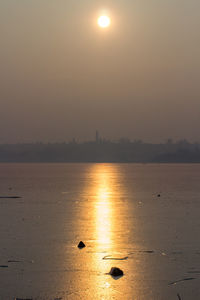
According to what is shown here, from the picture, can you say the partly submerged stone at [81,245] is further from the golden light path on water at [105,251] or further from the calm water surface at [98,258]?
the golden light path on water at [105,251]

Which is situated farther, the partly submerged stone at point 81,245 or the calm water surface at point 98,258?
the partly submerged stone at point 81,245

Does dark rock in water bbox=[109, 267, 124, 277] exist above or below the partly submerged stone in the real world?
below

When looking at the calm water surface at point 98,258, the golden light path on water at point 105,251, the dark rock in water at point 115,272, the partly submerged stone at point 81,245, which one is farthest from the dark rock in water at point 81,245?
the dark rock in water at point 115,272

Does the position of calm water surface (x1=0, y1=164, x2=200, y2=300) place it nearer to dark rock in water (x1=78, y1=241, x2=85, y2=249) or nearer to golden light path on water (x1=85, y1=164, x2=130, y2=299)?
golden light path on water (x1=85, y1=164, x2=130, y2=299)

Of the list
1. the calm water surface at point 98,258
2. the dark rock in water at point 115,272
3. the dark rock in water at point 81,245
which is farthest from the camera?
the dark rock in water at point 81,245

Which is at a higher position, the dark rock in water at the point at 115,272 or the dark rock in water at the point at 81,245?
the dark rock in water at the point at 81,245

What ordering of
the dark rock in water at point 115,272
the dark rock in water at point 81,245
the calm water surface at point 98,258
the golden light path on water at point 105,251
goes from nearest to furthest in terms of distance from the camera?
the golden light path on water at point 105,251 < the calm water surface at point 98,258 < the dark rock in water at point 115,272 < the dark rock in water at point 81,245

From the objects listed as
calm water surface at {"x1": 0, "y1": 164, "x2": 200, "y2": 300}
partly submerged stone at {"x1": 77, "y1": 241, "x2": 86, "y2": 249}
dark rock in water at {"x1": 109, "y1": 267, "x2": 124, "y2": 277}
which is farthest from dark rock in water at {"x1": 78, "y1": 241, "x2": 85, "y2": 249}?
dark rock in water at {"x1": 109, "y1": 267, "x2": 124, "y2": 277}

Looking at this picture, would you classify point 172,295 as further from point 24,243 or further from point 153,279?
point 24,243

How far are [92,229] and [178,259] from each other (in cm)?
1047

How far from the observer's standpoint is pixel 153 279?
1828cm

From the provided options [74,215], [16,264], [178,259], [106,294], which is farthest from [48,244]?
[74,215]

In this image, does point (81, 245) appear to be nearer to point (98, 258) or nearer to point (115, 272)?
point (98, 258)

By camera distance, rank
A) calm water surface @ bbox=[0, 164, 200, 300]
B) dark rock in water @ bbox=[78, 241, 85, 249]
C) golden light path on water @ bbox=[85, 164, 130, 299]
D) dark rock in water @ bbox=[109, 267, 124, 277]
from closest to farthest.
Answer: golden light path on water @ bbox=[85, 164, 130, 299] < calm water surface @ bbox=[0, 164, 200, 300] < dark rock in water @ bbox=[109, 267, 124, 277] < dark rock in water @ bbox=[78, 241, 85, 249]
